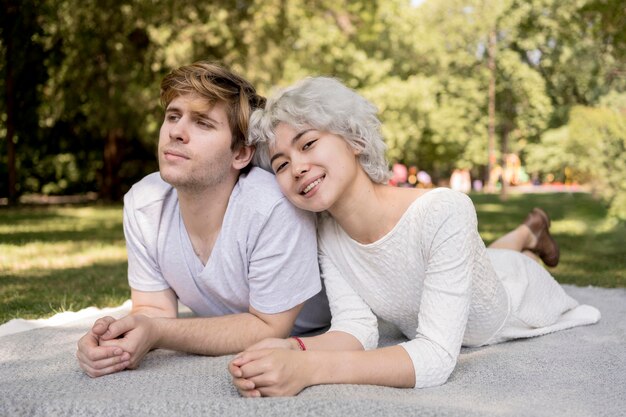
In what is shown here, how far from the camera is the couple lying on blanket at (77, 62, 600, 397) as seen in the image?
2654 millimetres

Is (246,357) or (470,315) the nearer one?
(246,357)

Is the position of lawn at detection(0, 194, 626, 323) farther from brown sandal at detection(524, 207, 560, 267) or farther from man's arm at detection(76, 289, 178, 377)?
man's arm at detection(76, 289, 178, 377)

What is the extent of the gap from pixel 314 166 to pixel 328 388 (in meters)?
0.86

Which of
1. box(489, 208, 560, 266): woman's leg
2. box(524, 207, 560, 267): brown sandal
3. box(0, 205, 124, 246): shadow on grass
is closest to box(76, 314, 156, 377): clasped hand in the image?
box(489, 208, 560, 266): woman's leg

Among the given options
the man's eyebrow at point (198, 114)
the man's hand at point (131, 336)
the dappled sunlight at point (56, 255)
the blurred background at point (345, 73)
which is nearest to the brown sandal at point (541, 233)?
the blurred background at point (345, 73)

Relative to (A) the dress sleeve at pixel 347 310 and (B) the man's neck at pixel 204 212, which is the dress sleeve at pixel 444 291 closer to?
(A) the dress sleeve at pixel 347 310

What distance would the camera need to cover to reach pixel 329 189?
2748mm

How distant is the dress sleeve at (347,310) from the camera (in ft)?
9.80

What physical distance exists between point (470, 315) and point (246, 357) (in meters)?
1.22

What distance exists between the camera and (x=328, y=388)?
7.88ft

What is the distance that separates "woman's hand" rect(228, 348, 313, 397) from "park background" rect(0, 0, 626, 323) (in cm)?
240

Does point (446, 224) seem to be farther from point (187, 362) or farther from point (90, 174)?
point (90, 174)

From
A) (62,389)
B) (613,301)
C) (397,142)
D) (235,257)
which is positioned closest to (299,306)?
(235,257)

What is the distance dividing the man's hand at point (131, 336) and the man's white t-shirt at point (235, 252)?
1.37 feet
